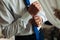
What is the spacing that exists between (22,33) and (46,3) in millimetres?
257

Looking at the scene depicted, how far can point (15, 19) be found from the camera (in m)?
0.86

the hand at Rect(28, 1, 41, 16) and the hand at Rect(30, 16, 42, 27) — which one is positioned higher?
the hand at Rect(28, 1, 41, 16)

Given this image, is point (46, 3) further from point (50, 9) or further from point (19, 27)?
point (19, 27)

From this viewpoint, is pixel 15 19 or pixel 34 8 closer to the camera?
pixel 34 8

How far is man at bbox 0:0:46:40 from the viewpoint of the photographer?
2.68 ft

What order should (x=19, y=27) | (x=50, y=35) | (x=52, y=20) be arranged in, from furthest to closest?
1. (x=50, y=35)
2. (x=52, y=20)
3. (x=19, y=27)

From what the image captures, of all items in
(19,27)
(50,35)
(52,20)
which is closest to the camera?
(19,27)

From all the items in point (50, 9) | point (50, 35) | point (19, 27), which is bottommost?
point (50, 35)

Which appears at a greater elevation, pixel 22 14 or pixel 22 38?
pixel 22 14

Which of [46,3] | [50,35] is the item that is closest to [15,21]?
[46,3]

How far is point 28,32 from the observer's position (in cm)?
86

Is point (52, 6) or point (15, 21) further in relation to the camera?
point (52, 6)

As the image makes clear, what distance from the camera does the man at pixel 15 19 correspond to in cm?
82

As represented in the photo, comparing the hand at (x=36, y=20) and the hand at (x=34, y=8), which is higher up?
the hand at (x=34, y=8)
